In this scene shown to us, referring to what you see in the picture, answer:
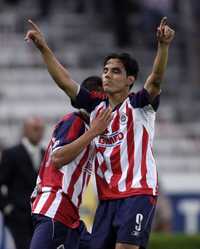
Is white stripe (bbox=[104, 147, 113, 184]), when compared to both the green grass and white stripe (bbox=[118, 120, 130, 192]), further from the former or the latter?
the green grass

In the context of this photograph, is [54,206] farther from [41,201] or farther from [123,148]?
[123,148]

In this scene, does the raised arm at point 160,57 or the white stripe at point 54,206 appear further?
the white stripe at point 54,206

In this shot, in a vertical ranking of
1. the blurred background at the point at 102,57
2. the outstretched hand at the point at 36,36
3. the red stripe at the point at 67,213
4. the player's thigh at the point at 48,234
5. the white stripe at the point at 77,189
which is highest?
the blurred background at the point at 102,57

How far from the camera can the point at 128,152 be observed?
32.0ft

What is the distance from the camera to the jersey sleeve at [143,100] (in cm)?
975

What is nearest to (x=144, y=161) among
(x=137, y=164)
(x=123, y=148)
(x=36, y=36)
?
(x=137, y=164)

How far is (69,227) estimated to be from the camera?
9828mm

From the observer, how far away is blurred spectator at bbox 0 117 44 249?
516 inches

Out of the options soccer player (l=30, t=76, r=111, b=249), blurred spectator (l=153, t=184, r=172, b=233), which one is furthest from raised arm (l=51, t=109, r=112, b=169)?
blurred spectator (l=153, t=184, r=172, b=233)

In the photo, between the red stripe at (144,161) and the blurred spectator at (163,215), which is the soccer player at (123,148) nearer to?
the red stripe at (144,161)

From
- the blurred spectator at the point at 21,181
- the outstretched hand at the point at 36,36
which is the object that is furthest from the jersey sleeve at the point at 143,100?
the blurred spectator at the point at 21,181

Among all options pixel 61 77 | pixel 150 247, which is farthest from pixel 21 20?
pixel 61 77

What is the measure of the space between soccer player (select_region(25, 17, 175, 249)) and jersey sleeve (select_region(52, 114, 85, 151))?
5.0 inches

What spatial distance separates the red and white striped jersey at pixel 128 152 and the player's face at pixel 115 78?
0.12 metres
